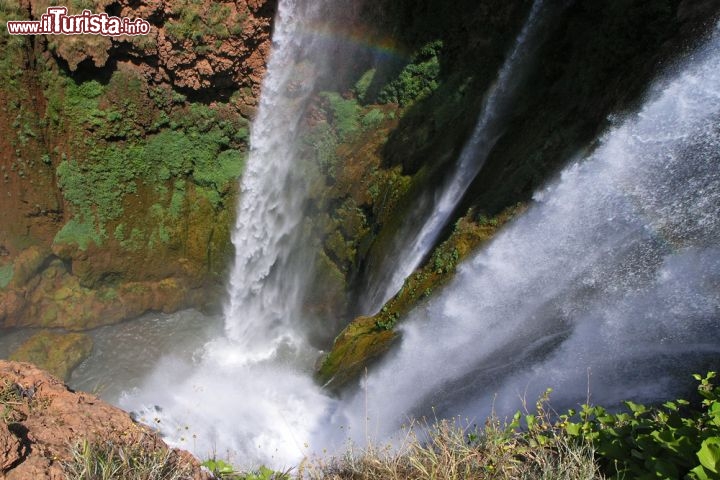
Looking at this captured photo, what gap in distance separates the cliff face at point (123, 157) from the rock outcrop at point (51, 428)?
27.2 feet

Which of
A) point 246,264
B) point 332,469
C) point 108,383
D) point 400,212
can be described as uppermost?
point 332,469

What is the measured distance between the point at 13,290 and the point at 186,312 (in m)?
3.84

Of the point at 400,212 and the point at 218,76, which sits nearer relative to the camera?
the point at 400,212

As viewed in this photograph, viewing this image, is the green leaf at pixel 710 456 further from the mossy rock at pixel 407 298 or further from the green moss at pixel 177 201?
the green moss at pixel 177 201

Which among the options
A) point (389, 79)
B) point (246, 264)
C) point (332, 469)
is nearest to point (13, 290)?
point (246, 264)

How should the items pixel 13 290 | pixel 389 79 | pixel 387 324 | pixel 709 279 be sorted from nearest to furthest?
pixel 709 279, pixel 387 324, pixel 389 79, pixel 13 290

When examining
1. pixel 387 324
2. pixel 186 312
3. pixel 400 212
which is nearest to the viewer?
pixel 387 324

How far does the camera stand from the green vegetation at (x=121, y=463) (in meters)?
2.60

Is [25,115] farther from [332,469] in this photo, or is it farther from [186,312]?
[332,469]

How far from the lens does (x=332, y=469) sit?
3.41 metres

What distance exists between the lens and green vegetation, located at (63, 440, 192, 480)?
2602 mm

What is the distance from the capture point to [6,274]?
1149 centimetres

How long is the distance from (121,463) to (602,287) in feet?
14.7

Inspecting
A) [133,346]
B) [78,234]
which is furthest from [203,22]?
[133,346]
